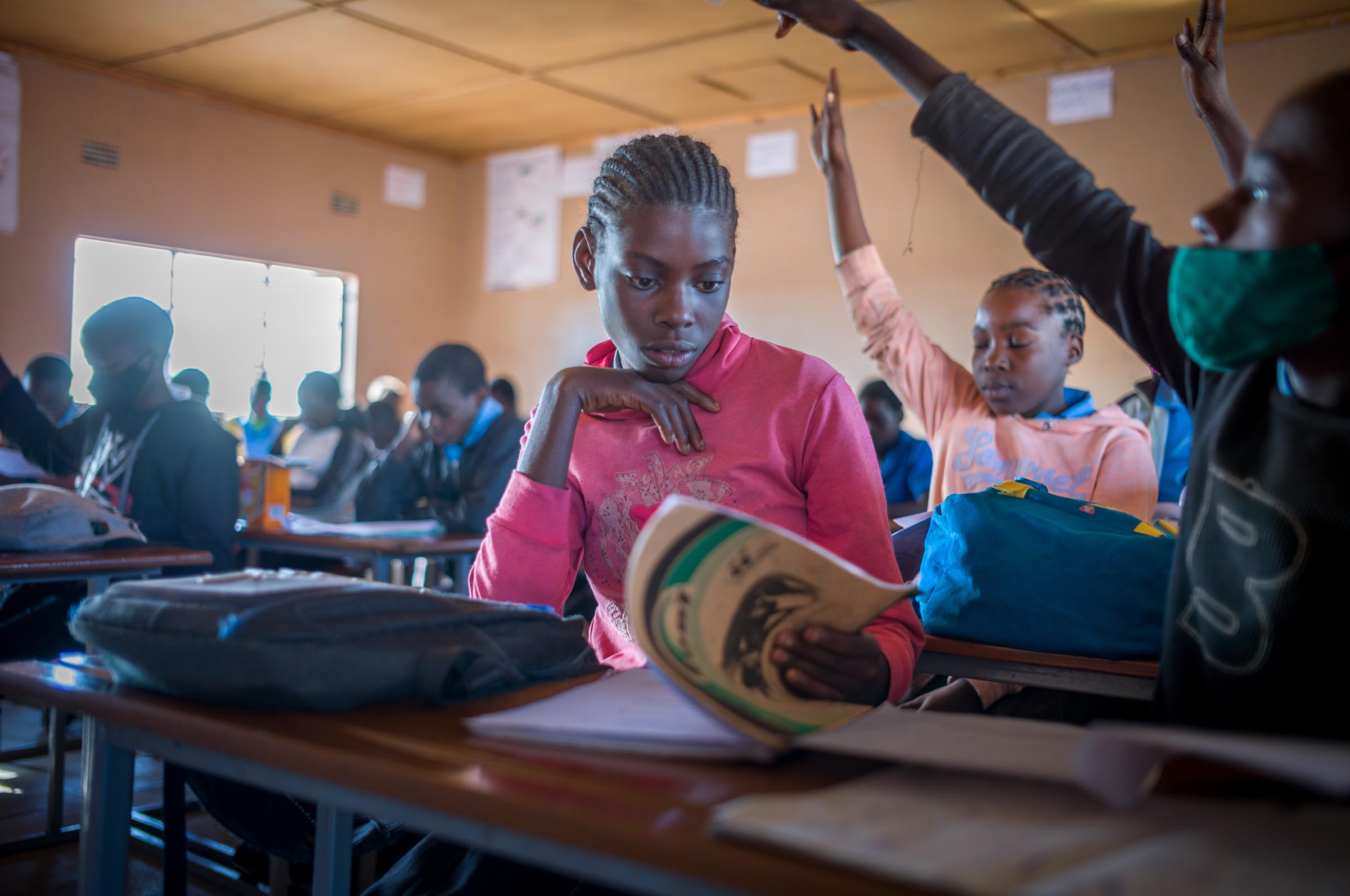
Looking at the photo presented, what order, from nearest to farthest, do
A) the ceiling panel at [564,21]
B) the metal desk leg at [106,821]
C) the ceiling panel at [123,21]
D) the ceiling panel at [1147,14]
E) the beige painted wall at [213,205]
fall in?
the metal desk leg at [106,821] → the ceiling panel at [1147,14] → the ceiling panel at [564,21] → the ceiling panel at [123,21] → the beige painted wall at [213,205]

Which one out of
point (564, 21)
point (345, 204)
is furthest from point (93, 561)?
point (345, 204)

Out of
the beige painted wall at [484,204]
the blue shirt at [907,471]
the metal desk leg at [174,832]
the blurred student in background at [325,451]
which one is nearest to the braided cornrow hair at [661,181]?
the metal desk leg at [174,832]

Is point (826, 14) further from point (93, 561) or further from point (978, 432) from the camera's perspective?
point (93, 561)

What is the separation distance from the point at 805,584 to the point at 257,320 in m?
6.70

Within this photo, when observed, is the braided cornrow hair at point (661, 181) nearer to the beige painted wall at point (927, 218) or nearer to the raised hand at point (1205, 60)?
the raised hand at point (1205, 60)

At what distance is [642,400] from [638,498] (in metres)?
Answer: 0.12

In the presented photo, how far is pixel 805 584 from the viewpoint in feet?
2.64

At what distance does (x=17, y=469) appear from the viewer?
3373mm

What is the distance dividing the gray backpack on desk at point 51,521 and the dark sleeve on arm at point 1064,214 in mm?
2264

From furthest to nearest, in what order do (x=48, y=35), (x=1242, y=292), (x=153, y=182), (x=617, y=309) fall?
1. (x=153, y=182)
2. (x=48, y=35)
3. (x=617, y=309)
4. (x=1242, y=292)

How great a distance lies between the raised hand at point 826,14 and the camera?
1.15m

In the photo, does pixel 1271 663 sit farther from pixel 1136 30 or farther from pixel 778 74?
pixel 778 74

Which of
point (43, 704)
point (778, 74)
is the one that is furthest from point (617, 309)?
point (778, 74)

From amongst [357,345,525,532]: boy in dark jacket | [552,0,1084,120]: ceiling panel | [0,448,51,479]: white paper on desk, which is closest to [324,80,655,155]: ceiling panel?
[552,0,1084,120]: ceiling panel
